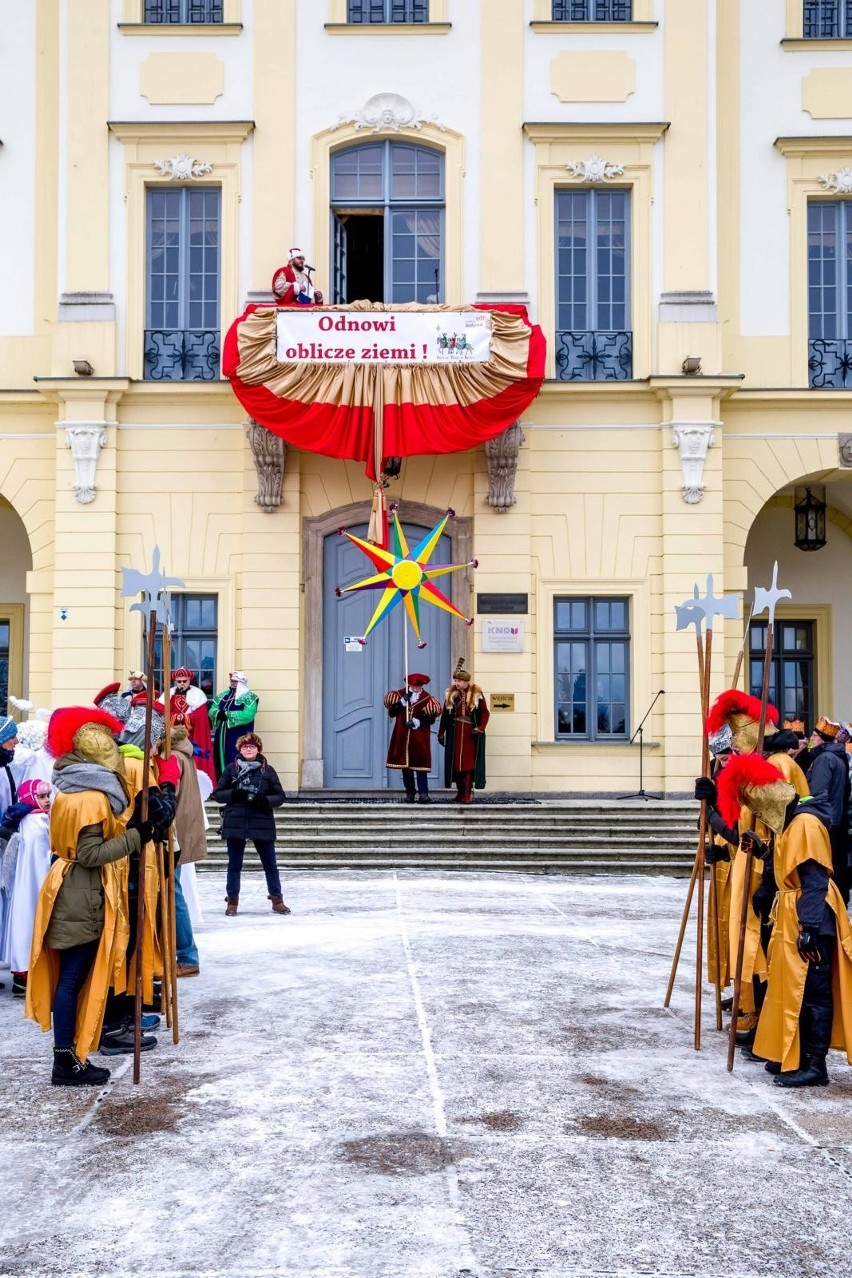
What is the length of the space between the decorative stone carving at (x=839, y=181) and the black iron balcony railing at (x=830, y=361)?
6.63 ft

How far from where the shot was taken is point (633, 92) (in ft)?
62.2

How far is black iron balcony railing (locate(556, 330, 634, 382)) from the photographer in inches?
746

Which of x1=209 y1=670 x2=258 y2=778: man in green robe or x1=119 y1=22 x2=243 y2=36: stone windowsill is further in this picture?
x1=119 y1=22 x2=243 y2=36: stone windowsill

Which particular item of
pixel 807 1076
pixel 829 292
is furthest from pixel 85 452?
pixel 807 1076

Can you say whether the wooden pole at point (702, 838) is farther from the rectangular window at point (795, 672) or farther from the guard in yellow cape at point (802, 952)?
the rectangular window at point (795, 672)

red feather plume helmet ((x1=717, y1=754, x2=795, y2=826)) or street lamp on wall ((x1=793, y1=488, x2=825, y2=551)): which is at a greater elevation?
street lamp on wall ((x1=793, y1=488, x2=825, y2=551))

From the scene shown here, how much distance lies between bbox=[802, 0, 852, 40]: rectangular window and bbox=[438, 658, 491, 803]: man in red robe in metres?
10.2

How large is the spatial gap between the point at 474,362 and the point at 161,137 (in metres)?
5.45

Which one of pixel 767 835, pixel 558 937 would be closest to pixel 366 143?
pixel 558 937

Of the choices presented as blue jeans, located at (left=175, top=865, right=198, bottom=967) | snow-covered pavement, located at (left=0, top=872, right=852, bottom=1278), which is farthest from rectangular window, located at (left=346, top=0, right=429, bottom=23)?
snow-covered pavement, located at (left=0, top=872, right=852, bottom=1278)

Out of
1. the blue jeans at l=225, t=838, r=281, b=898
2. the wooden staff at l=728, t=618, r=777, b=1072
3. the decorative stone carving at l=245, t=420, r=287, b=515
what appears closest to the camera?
the wooden staff at l=728, t=618, r=777, b=1072

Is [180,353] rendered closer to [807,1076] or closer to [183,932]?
[183,932]

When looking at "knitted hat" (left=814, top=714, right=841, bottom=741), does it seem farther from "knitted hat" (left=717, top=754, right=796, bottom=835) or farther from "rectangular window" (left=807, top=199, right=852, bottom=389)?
"rectangular window" (left=807, top=199, right=852, bottom=389)

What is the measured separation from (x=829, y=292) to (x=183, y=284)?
8743mm
